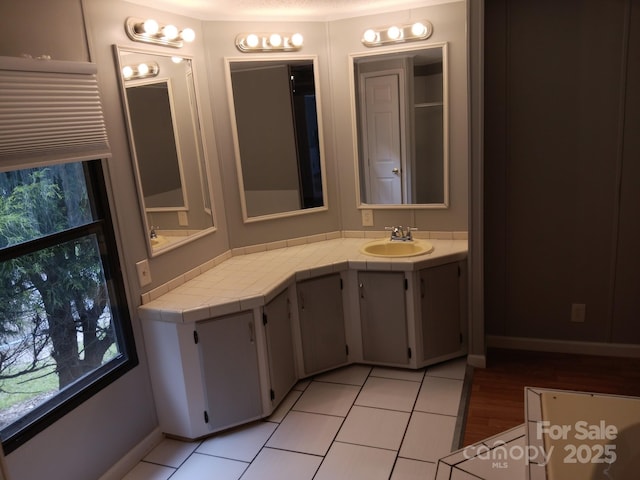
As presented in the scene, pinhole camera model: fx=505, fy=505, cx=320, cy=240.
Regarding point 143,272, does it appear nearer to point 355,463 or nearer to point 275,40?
point 355,463

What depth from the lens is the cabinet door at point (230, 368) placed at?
2521 mm

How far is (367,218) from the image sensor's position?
3.52 metres

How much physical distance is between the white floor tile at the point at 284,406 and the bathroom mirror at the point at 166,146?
108cm

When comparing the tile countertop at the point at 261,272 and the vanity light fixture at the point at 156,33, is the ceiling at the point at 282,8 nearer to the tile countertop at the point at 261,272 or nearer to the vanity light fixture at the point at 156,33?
the vanity light fixture at the point at 156,33

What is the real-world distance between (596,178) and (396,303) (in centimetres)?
136

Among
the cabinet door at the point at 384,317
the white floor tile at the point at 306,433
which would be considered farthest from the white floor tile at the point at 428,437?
the cabinet door at the point at 384,317

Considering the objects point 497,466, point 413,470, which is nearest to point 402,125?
point 413,470

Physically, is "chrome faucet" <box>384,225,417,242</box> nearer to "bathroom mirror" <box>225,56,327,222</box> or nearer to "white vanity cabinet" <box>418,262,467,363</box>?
"white vanity cabinet" <box>418,262,467,363</box>

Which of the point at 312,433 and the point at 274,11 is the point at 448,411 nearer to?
the point at 312,433

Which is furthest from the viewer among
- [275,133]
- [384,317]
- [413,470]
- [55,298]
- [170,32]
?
[275,133]

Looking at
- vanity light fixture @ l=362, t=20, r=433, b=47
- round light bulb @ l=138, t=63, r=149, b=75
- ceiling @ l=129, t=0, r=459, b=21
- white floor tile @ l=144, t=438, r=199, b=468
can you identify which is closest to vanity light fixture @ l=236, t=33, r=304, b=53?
ceiling @ l=129, t=0, r=459, b=21

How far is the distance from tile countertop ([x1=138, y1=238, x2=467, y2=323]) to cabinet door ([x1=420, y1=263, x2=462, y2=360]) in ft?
0.28

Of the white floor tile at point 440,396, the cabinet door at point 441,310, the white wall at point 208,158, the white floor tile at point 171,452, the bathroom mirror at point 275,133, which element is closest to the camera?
the white wall at point 208,158

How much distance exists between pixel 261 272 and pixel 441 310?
1.11m
